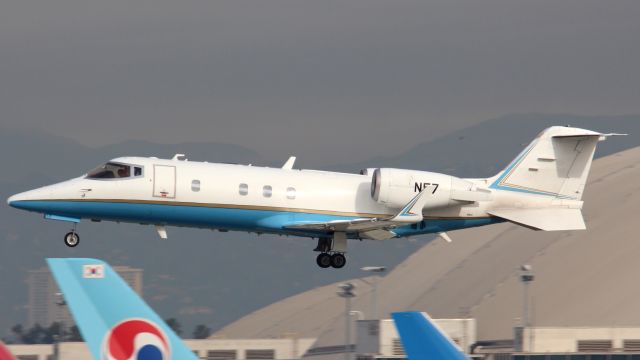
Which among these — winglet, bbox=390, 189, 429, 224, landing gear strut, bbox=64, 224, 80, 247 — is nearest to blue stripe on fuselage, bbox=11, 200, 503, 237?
landing gear strut, bbox=64, 224, 80, 247

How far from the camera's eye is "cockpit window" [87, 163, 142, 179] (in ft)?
141

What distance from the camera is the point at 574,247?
118m

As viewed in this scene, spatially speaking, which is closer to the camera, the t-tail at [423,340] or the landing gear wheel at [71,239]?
the t-tail at [423,340]

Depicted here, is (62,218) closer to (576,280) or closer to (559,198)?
(559,198)

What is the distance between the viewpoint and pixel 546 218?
46.4 metres

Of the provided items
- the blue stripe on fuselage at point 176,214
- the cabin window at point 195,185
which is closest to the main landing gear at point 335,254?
the blue stripe on fuselage at point 176,214

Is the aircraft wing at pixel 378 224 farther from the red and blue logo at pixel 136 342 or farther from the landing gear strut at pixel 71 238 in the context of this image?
the red and blue logo at pixel 136 342

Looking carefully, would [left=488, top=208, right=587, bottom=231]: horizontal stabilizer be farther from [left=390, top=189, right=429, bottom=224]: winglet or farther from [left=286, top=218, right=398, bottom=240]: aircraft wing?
[left=286, top=218, right=398, bottom=240]: aircraft wing

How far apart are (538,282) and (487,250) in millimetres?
15125

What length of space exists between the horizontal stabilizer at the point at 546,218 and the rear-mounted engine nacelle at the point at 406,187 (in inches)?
95.6

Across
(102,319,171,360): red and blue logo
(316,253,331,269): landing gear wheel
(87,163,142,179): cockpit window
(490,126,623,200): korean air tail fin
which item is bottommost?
(102,319,171,360): red and blue logo

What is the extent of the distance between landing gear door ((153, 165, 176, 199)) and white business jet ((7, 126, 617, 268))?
0.10 ft

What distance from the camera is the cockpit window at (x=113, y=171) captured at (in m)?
43.0

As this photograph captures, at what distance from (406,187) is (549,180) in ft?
19.3
